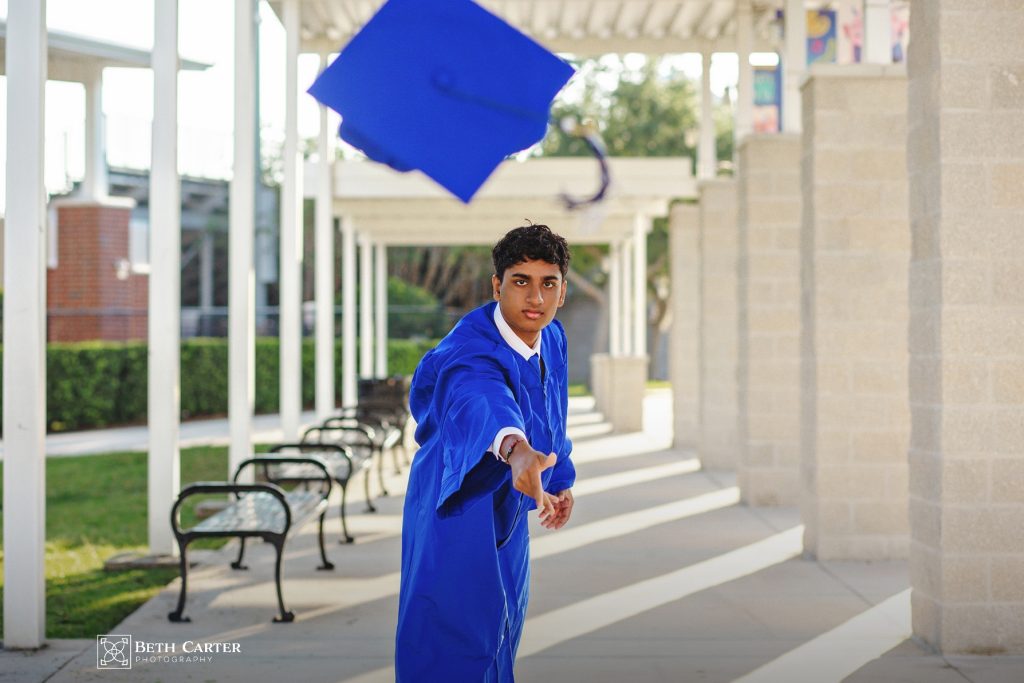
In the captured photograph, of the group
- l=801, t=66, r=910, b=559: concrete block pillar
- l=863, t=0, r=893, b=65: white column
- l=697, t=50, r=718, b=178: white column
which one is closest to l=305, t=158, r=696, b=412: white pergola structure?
l=697, t=50, r=718, b=178: white column

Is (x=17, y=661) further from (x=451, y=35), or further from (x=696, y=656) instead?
(x=451, y=35)

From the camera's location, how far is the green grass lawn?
7.10 m

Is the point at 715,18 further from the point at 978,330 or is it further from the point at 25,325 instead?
the point at 25,325

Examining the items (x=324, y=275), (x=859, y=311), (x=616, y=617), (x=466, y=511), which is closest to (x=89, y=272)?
(x=324, y=275)

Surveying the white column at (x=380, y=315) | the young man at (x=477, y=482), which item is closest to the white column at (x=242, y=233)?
the young man at (x=477, y=482)

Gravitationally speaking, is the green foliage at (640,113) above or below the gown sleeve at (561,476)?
above

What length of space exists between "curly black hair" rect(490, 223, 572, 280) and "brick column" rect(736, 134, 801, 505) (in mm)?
7854

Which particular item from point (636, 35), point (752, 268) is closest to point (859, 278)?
point (752, 268)

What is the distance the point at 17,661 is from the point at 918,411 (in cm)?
430

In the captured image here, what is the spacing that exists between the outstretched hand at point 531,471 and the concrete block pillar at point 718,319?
11.4m

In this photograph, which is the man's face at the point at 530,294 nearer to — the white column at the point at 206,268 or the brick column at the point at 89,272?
the brick column at the point at 89,272

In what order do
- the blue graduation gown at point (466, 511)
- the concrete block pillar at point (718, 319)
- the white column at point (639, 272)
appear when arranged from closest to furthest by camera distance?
the blue graduation gown at point (466, 511) → the concrete block pillar at point (718, 319) → the white column at point (639, 272)

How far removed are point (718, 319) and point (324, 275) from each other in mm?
4791

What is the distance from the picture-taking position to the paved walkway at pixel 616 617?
18.6 feet
